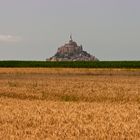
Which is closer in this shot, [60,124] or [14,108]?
[60,124]

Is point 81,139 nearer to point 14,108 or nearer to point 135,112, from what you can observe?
point 135,112

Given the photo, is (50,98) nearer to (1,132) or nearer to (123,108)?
(123,108)

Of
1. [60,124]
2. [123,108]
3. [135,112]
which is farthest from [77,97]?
[60,124]

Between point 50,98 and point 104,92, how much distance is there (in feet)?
16.4

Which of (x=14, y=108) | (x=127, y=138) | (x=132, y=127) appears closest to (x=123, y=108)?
(x=14, y=108)

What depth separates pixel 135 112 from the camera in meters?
22.0

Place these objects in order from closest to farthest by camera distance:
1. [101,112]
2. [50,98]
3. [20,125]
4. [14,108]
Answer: [20,125]
[101,112]
[14,108]
[50,98]

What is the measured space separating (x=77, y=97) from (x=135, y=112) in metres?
9.98

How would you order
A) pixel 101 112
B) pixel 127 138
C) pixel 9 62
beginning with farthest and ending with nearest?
pixel 9 62 < pixel 101 112 < pixel 127 138

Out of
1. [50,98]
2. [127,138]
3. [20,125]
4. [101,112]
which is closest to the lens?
[127,138]

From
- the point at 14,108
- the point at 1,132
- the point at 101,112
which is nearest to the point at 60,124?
the point at 1,132

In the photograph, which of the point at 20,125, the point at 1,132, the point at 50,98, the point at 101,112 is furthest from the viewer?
the point at 50,98

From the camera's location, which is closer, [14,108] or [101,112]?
[101,112]

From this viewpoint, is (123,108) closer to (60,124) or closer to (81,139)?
(60,124)
